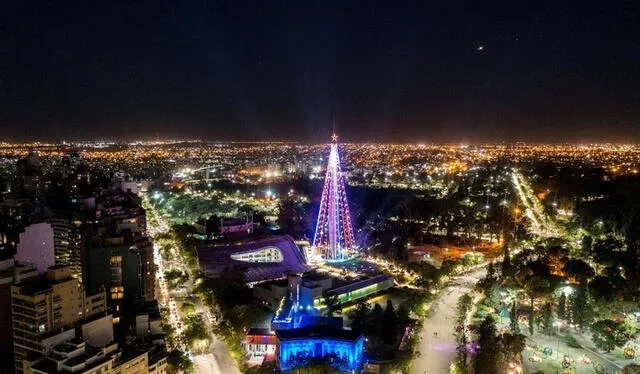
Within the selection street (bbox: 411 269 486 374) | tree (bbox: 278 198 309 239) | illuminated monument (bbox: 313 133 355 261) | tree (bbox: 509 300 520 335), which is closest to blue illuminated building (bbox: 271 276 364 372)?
street (bbox: 411 269 486 374)

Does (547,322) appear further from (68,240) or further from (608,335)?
(68,240)

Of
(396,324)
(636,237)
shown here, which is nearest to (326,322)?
(396,324)

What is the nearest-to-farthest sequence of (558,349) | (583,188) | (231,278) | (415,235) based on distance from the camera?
(558,349) → (231,278) → (415,235) → (583,188)

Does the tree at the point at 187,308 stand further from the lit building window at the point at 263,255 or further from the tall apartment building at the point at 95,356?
the lit building window at the point at 263,255

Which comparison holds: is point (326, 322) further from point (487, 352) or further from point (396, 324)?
point (487, 352)

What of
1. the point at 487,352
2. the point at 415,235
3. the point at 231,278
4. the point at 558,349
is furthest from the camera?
the point at 415,235

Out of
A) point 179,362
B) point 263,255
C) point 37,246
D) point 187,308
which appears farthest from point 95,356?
point 263,255

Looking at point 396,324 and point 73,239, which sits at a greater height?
point 73,239

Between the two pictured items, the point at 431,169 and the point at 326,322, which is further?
the point at 431,169
